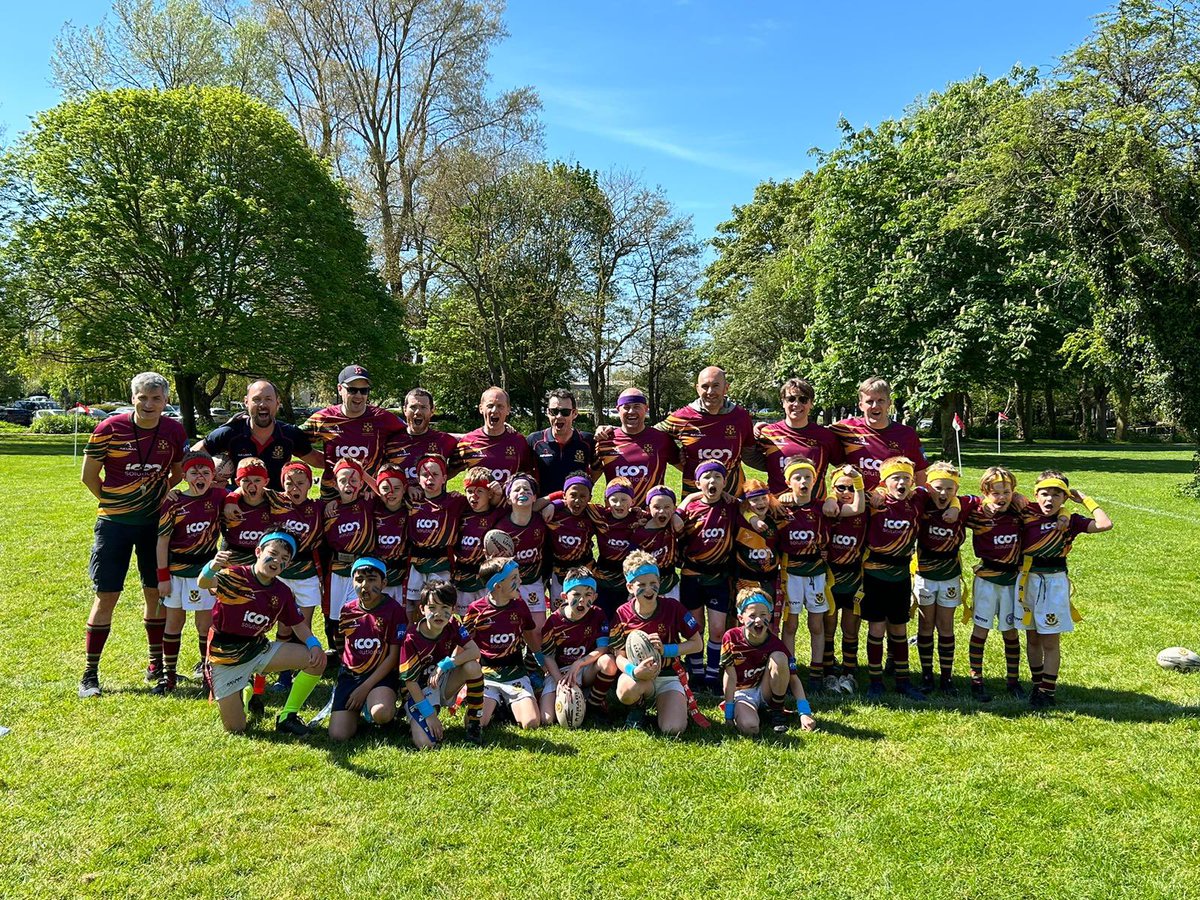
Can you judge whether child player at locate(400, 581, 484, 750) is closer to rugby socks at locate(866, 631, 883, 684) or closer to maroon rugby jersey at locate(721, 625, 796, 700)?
maroon rugby jersey at locate(721, 625, 796, 700)

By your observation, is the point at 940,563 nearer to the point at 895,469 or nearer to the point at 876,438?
the point at 895,469

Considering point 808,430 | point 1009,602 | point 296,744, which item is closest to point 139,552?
point 296,744

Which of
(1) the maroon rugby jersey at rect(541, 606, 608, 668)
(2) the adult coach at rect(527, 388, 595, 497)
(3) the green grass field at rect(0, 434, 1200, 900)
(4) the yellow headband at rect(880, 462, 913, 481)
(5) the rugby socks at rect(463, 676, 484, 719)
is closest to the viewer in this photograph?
(3) the green grass field at rect(0, 434, 1200, 900)

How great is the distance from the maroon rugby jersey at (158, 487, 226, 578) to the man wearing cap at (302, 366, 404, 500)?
87 cm

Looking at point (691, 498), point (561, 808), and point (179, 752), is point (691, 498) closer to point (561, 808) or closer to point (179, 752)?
point (561, 808)

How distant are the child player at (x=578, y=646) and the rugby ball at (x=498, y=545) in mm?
469

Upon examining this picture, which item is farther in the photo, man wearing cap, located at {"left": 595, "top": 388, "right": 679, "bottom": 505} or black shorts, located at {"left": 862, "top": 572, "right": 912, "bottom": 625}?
man wearing cap, located at {"left": 595, "top": 388, "right": 679, "bottom": 505}

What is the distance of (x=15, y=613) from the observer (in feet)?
24.2

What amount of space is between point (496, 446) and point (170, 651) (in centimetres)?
292

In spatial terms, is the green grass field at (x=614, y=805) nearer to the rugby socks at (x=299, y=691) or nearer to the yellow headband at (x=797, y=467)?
the rugby socks at (x=299, y=691)

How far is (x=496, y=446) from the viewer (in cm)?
588

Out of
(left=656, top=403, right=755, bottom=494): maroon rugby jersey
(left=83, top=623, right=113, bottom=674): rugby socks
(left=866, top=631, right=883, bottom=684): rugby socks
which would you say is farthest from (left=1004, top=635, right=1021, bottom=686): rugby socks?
(left=83, top=623, right=113, bottom=674): rugby socks

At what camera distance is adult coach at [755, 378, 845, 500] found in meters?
5.75

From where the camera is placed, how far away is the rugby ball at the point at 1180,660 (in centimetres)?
594
